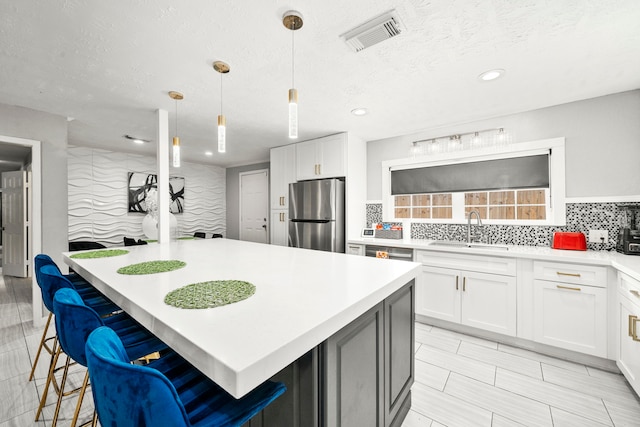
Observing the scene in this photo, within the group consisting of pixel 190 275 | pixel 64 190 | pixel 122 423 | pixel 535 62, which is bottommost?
pixel 122 423

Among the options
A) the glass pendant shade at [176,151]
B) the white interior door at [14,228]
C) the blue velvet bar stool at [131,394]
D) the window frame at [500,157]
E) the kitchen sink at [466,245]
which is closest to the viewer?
the blue velvet bar stool at [131,394]

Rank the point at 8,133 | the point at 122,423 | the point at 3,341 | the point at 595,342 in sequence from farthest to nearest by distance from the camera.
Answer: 1. the point at 8,133
2. the point at 3,341
3. the point at 595,342
4. the point at 122,423

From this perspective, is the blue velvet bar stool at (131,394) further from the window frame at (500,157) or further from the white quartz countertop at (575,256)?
the window frame at (500,157)

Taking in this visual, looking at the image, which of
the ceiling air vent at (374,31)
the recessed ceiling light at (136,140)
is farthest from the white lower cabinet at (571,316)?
the recessed ceiling light at (136,140)

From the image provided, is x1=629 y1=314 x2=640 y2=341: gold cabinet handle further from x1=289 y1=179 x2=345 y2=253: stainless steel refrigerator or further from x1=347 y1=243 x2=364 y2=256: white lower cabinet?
x1=289 y1=179 x2=345 y2=253: stainless steel refrigerator

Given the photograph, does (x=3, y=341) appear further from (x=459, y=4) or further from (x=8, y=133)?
(x=459, y=4)

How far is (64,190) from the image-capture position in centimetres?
313

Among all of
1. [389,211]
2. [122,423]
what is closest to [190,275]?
[122,423]

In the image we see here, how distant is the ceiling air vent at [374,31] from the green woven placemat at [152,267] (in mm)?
1828

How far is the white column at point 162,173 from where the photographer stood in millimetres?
2982

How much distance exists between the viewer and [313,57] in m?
1.96

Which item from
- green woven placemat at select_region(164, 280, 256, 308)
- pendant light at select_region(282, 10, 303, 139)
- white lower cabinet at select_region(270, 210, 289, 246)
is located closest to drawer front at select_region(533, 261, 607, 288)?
pendant light at select_region(282, 10, 303, 139)

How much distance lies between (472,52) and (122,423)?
2598mm

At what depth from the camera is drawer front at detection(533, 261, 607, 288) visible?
2.13m
